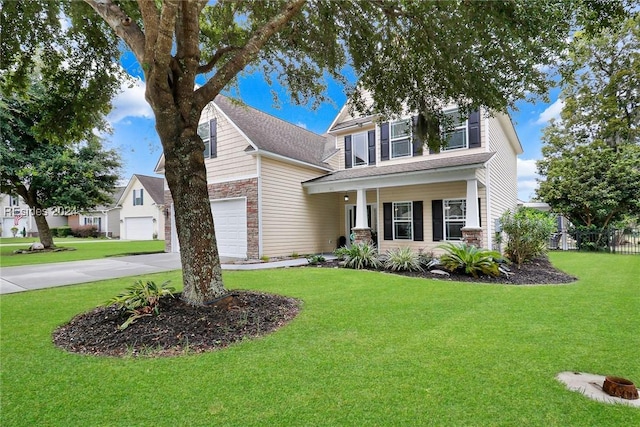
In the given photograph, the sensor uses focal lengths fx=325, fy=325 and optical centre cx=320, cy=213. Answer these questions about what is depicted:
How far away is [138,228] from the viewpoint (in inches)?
1228

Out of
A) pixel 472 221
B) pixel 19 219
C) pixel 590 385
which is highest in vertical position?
pixel 19 219

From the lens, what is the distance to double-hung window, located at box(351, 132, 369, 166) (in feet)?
48.5

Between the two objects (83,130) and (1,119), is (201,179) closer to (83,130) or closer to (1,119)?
(83,130)

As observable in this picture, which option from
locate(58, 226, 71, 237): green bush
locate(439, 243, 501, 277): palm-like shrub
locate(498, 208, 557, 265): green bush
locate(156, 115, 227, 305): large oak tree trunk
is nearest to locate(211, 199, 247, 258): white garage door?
locate(439, 243, 501, 277): palm-like shrub

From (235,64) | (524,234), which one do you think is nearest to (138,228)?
(235,64)

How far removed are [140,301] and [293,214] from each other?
908 cm

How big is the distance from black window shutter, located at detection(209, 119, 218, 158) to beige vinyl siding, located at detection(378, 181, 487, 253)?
734 cm

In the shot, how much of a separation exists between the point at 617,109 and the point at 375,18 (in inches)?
850

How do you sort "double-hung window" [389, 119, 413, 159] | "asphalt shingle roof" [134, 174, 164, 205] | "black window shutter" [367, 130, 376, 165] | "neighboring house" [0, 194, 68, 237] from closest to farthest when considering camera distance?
1. "double-hung window" [389, 119, 413, 159]
2. "black window shutter" [367, 130, 376, 165]
3. "asphalt shingle roof" [134, 174, 164, 205]
4. "neighboring house" [0, 194, 68, 237]

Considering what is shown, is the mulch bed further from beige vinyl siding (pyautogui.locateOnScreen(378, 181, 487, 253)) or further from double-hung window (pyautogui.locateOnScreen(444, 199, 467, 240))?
double-hung window (pyautogui.locateOnScreen(444, 199, 467, 240))

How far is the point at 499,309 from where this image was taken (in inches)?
215

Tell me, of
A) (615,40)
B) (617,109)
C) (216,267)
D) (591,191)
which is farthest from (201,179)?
(615,40)

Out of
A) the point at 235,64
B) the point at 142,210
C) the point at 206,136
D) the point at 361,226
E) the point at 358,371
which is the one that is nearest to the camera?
the point at 358,371

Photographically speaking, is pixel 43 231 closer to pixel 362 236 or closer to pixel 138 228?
pixel 138 228
